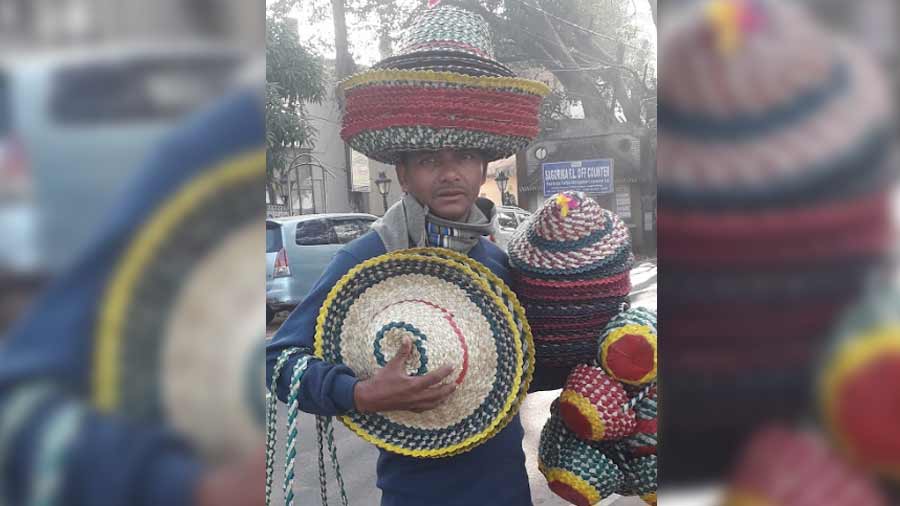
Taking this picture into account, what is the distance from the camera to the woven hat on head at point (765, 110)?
385 millimetres

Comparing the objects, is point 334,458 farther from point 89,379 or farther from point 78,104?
point 78,104

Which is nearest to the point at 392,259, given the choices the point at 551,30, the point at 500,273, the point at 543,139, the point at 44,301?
the point at 500,273

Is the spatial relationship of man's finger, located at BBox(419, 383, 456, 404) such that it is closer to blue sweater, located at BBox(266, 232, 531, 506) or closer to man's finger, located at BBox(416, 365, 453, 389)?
man's finger, located at BBox(416, 365, 453, 389)

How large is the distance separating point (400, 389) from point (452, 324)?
0.42ft

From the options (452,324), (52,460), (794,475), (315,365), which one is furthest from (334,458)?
(794,475)

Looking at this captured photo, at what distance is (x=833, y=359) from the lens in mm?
403

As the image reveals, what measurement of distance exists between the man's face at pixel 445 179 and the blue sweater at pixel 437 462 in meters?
0.09

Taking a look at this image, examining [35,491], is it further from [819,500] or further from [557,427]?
[557,427]

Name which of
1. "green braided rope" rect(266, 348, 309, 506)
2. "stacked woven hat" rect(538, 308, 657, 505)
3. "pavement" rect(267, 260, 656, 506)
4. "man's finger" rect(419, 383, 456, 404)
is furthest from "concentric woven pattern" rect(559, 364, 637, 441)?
"green braided rope" rect(266, 348, 309, 506)

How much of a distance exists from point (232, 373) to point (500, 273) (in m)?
0.65

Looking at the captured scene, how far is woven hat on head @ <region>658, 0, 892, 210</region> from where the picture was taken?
39 cm

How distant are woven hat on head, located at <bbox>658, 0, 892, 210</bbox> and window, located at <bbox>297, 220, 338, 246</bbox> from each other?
0.70 metres

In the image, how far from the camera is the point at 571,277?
984 millimetres

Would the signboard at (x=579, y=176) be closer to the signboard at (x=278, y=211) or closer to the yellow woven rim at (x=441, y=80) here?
the yellow woven rim at (x=441, y=80)
